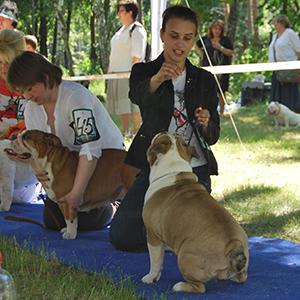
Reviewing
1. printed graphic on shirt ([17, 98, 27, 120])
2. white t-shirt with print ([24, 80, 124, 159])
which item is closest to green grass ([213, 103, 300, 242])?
→ white t-shirt with print ([24, 80, 124, 159])

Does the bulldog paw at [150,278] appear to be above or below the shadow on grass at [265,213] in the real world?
above

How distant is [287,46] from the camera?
11.8m

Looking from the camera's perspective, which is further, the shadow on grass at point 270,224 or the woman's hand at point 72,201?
the shadow on grass at point 270,224

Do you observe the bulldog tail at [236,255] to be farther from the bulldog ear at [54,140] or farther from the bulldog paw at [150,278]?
the bulldog ear at [54,140]

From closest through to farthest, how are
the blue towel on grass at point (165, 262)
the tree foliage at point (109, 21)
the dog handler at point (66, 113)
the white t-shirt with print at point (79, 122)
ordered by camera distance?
the blue towel on grass at point (165, 262)
the dog handler at point (66, 113)
the white t-shirt with print at point (79, 122)
the tree foliage at point (109, 21)

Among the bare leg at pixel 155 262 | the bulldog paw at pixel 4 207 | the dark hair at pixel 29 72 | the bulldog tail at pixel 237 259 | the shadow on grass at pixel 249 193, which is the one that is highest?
the dark hair at pixel 29 72

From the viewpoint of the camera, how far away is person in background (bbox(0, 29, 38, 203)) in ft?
17.1

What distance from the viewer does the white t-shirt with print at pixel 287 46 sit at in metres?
11.7

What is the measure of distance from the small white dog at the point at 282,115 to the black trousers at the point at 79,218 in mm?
7141

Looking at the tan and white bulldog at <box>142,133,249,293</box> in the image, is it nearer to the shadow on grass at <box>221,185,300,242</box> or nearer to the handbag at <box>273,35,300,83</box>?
the shadow on grass at <box>221,185,300,242</box>

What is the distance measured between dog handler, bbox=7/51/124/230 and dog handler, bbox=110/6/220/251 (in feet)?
1.06

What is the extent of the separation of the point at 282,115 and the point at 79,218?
7.41 metres

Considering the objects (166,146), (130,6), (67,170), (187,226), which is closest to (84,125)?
(67,170)

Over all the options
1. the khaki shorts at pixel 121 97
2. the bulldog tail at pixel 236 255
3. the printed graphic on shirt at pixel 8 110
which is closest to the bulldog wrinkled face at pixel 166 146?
the bulldog tail at pixel 236 255
